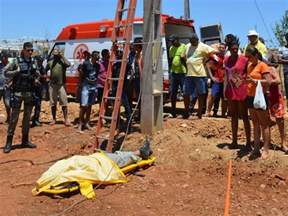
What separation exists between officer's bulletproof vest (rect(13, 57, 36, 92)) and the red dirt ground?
1283mm

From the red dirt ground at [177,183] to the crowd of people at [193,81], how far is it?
430mm

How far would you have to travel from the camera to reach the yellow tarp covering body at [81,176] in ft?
21.6

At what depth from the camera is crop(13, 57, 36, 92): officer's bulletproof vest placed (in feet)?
30.3

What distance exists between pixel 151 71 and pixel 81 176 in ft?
Answer: 8.76

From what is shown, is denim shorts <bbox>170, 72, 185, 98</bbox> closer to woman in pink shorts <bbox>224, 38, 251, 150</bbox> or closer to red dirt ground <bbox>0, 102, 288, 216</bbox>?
red dirt ground <bbox>0, 102, 288, 216</bbox>

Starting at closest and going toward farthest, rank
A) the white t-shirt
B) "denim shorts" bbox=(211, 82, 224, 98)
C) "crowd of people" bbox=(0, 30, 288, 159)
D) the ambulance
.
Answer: "crowd of people" bbox=(0, 30, 288, 159), the white t-shirt, "denim shorts" bbox=(211, 82, 224, 98), the ambulance

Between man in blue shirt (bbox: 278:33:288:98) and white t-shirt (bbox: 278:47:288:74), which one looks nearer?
man in blue shirt (bbox: 278:33:288:98)

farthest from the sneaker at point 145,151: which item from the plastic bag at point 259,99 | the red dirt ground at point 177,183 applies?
the plastic bag at point 259,99

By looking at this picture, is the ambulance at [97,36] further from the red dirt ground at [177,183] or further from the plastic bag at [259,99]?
the plastic bag at [259,99]

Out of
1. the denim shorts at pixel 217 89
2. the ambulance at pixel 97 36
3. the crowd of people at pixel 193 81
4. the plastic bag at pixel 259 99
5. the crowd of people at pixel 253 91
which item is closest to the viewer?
the plastic bag at pixel 259 99

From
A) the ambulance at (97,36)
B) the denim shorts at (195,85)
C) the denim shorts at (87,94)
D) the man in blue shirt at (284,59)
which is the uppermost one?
the ambulance at (97,36)

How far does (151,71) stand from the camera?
28.1 ft

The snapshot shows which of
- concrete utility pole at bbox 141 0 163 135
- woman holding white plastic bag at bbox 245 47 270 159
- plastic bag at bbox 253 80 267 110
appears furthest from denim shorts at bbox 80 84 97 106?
plastic bag at bbox 253 80 267 110

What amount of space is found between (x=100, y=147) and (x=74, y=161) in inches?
77.0
